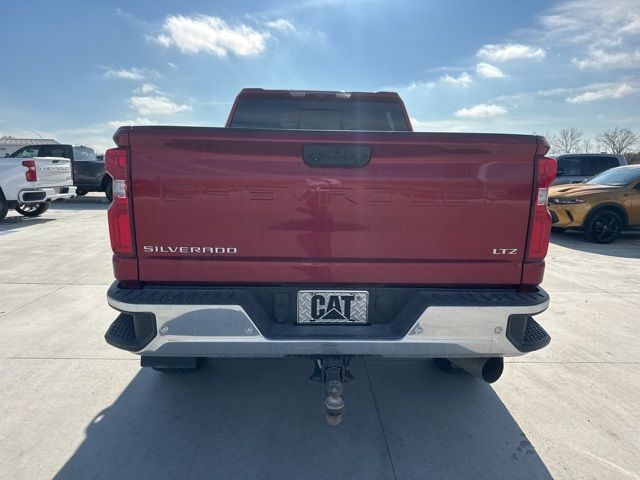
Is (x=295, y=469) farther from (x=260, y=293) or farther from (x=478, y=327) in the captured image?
(x=478, y=327)

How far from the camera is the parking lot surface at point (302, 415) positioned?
2.30m

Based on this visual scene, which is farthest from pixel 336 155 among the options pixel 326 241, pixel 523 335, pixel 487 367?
pixel 487 367

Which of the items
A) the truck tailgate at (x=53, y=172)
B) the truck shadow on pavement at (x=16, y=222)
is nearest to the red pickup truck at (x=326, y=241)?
the truck shadow on pavement at (x=16, y=222)

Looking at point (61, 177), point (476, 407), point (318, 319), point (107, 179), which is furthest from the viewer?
point (107, 179)

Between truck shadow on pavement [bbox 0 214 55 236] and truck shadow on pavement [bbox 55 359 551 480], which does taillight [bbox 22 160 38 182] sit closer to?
truck shadow on pavement [bbox 0 214 55 236]

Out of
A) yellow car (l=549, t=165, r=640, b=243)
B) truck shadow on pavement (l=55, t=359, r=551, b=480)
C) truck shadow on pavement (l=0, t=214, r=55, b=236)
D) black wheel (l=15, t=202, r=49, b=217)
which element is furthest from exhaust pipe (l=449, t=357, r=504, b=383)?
black wheel (l=15, t=202, r=49, b=217)

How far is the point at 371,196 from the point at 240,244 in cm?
75

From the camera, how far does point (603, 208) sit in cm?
915

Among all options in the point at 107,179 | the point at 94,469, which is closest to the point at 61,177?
the point at 107,179

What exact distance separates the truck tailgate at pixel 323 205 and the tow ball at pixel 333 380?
0.48 metres

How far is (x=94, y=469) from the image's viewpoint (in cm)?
223

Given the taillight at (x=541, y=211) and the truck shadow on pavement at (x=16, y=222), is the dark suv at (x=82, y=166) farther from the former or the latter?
the taillight at (x=541, y=211)

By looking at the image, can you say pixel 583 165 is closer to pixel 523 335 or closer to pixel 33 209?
pixel 523 335

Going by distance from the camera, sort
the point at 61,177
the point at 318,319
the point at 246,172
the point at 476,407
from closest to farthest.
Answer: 1. the point at 246,172
2. the point at 318,319
3. the point at 476,407
4. the point at 61,177
